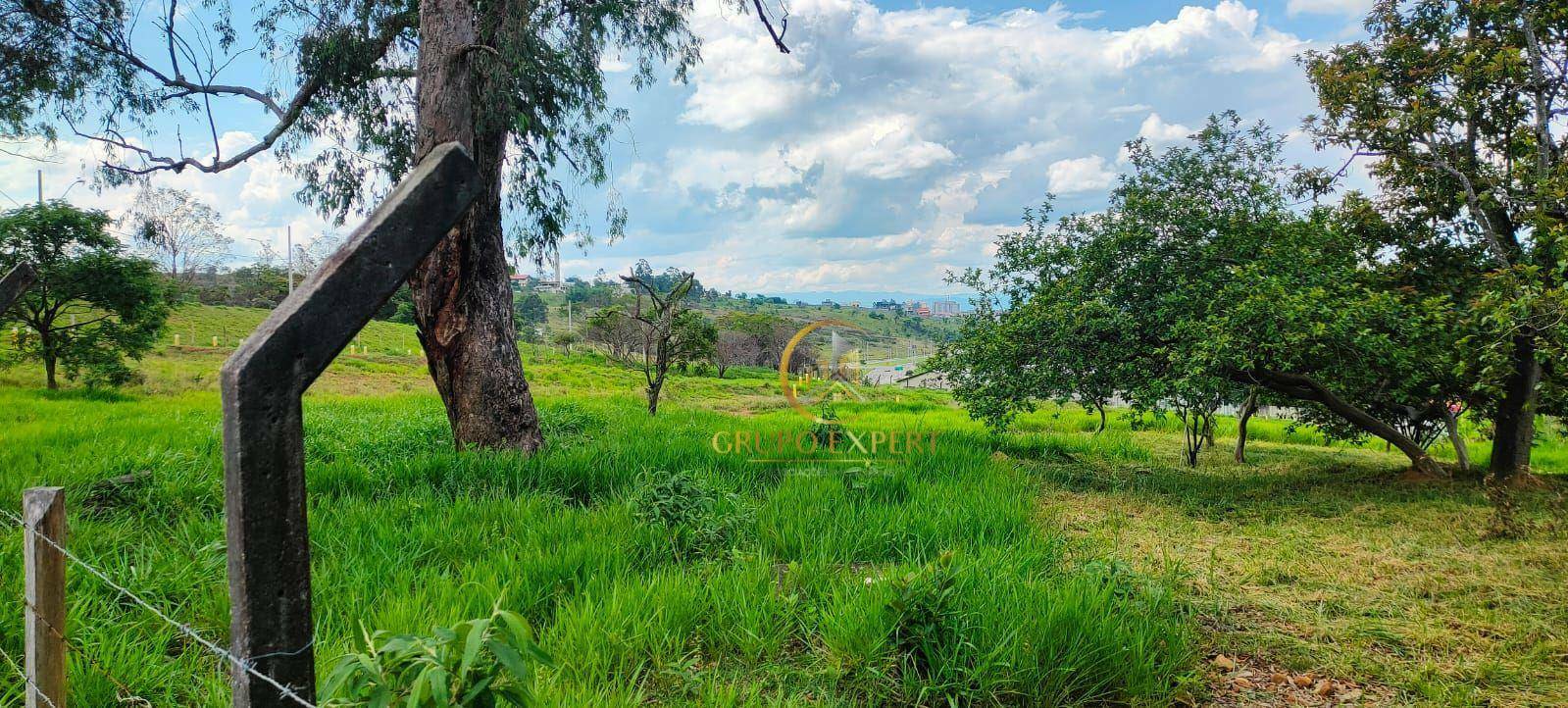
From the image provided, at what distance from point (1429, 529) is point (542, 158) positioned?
33.1 ft

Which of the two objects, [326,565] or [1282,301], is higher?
[1282,301]

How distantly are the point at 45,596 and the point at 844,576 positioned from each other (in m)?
3.08

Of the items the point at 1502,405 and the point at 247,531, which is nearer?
the point at 247,531

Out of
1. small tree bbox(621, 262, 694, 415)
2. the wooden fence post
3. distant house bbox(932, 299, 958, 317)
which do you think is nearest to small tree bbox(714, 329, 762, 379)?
distant house bbox(932, 299, 958, 317)

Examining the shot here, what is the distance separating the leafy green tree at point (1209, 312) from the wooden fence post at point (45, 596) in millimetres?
7614

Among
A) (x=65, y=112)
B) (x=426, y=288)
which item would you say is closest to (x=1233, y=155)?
(x=426, y=288)

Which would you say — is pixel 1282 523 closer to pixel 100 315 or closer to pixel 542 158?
pixel 542 158

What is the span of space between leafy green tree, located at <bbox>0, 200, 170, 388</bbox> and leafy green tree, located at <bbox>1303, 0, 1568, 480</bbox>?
22.8m

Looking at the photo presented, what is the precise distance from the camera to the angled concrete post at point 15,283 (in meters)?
3.77

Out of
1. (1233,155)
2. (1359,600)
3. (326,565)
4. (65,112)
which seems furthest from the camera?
(65,112)

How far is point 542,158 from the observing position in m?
9.01
